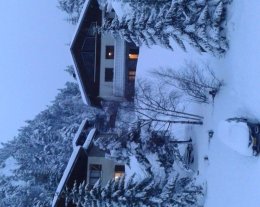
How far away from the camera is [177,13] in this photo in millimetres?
21234

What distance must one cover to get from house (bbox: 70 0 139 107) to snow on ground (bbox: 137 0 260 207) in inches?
409

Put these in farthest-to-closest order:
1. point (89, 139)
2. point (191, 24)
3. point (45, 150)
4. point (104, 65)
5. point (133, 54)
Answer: point (45, 150), point (104, 65), point (133, 54), point (89, 139), point (191, 24)

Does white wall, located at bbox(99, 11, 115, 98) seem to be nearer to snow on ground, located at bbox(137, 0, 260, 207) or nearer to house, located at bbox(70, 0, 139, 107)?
house, located at bbox(70, 0, 139, 107)

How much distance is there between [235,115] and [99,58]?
15572 millimetres

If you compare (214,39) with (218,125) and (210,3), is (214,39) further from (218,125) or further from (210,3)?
(218,125)

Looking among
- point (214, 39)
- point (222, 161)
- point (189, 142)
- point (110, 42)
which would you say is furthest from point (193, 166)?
point (110, 42)

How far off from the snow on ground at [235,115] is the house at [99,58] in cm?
1039

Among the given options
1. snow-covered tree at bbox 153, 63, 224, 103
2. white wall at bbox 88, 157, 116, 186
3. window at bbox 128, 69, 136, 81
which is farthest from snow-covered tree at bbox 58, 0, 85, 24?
snow-covered tree at bbox 153, 63, 224, 103

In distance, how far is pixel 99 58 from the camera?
34375 mm

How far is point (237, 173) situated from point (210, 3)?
8.11m

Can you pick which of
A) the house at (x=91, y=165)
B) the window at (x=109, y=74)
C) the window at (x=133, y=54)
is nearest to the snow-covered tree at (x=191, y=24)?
the house at (x=91, y=165)

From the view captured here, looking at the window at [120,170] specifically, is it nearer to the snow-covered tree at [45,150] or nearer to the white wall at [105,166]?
the white wall at [105,166]

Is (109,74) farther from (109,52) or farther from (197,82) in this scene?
(197,82)

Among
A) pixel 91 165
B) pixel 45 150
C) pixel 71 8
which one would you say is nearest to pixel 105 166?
pixel 91 165
